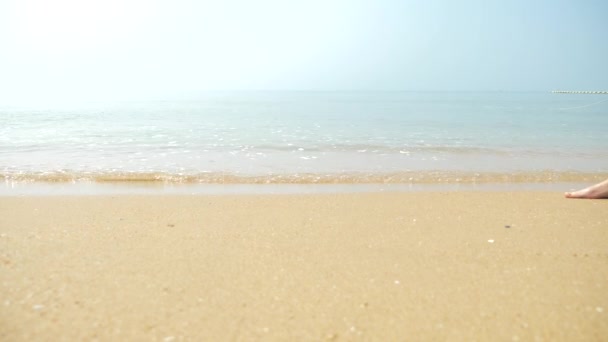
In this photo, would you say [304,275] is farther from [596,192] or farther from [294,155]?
[294,155]

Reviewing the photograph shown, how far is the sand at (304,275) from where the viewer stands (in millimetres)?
2457

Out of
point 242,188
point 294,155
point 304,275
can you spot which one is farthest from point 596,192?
point 294,155

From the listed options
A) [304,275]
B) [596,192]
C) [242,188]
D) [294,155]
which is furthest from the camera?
[294,155]

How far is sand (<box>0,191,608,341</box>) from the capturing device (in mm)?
2457

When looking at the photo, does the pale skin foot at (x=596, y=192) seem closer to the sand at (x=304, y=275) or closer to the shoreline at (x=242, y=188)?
the shoreline at (x=242, y=188)

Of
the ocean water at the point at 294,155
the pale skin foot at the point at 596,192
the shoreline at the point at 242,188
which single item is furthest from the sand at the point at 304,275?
the ocean water at the point at 294,155

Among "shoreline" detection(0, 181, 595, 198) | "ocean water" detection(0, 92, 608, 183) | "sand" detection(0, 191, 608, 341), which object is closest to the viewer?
"sand" detection(0, 191, 608, 341)

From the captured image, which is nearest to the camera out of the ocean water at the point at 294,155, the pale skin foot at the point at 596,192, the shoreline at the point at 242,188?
the pale skin foot at the point at 596,192

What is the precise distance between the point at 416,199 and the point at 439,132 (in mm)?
12486

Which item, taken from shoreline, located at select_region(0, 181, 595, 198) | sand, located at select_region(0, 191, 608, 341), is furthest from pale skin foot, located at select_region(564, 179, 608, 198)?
sand, located at select_region(0, 191, 608, 341)

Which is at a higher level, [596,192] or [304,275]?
[304,275]

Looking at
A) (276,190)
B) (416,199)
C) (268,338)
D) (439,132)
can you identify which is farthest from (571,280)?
(439,132)

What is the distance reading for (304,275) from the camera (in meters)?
3.24

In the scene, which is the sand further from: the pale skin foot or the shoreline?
the shoreline
